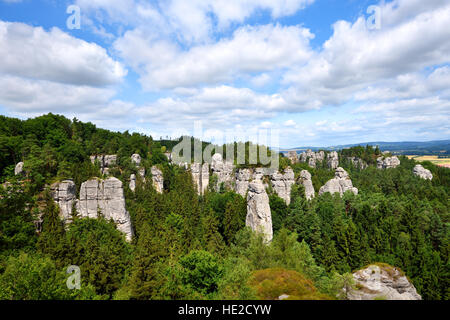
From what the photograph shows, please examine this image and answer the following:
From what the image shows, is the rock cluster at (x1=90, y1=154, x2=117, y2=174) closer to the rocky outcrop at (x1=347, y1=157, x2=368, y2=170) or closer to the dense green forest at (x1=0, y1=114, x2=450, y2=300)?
the dense green forest at (x1=0, y1=114, x2=450, y2=300)

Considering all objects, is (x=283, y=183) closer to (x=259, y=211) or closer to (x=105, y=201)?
(x=259, y=211)

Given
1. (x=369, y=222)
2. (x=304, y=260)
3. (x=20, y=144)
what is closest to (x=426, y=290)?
(x=369, y=222)

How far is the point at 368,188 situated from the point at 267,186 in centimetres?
3188

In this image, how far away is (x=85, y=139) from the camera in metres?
66.6

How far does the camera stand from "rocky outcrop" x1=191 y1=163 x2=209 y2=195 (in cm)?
7524

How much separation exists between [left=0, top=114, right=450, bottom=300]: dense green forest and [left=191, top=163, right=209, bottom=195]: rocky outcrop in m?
16.7

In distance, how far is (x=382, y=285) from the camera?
25156 millimetres

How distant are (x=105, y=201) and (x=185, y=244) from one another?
13.9 metres

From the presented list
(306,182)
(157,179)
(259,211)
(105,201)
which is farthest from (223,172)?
(105,201)

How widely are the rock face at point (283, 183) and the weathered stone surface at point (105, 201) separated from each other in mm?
34399

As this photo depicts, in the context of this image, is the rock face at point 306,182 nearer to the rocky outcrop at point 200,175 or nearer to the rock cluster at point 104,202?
the rocky outcrop at point 200,175

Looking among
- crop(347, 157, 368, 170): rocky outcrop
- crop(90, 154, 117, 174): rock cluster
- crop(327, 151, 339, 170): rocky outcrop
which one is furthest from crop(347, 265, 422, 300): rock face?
crop(327, 151, 339, 170): rocky outcrop

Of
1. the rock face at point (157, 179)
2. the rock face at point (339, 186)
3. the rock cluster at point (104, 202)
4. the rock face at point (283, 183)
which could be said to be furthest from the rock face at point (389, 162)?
the rock cluster at point (104, 202)
